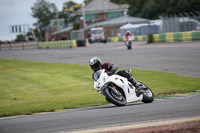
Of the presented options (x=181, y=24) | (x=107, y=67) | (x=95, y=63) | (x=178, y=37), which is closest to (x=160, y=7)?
(x=181, y=24)

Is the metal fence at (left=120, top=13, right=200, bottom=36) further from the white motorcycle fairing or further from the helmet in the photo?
the helmet

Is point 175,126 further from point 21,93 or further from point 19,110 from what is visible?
point 21,93

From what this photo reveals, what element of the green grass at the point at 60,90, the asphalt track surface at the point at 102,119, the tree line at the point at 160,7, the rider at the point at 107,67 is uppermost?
the tree line at the point at 160,7

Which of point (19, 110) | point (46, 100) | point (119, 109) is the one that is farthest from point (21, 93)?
point (119, 109)

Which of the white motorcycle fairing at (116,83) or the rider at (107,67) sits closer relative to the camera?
the white motorcycle fairing at (116,83)

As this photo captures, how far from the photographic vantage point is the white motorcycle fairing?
8141mm

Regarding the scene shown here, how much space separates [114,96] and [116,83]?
0.31 metres

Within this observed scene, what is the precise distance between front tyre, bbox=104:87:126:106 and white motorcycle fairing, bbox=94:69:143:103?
113 millimetres

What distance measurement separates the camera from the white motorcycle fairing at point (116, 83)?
26.7 feet

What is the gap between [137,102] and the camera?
923 centimetres

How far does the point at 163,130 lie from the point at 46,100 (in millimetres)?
6271

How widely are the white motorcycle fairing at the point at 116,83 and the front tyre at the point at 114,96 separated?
11cm

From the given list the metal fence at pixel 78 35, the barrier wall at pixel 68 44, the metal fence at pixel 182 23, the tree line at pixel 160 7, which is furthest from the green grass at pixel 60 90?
the metal fence at pixel 78 35

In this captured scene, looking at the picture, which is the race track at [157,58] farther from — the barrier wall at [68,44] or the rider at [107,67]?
the barrier wall at [68,44]
